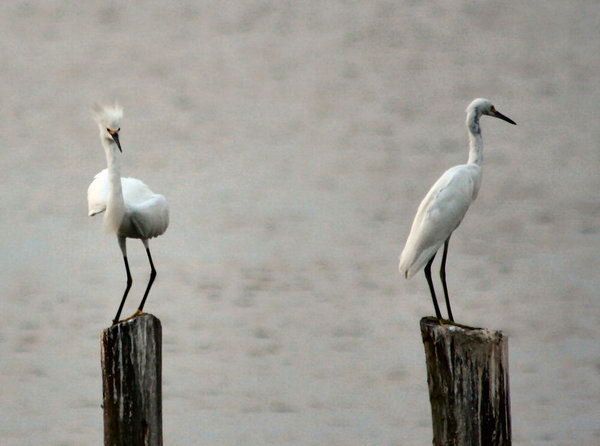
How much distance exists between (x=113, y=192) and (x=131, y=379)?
42.1 inches

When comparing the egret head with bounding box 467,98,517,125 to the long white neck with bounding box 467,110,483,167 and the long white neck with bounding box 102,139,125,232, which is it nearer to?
the long white neck with bounding box 467,110,483,167

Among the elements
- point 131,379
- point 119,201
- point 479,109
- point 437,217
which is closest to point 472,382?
point 437,217

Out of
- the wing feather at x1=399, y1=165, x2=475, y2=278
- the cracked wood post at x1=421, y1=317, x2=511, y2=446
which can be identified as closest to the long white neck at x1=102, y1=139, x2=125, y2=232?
the wing feather at x1=399, y1=165, x2=475, y2=278

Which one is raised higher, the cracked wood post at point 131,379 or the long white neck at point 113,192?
the long white neck at point 113,192

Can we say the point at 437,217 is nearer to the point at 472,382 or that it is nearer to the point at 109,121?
the point at 472,382

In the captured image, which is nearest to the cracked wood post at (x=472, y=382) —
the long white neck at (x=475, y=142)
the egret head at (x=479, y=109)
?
the long white neck at (x=475, y=142)

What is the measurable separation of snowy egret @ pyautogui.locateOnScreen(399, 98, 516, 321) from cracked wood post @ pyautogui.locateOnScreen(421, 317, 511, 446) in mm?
764

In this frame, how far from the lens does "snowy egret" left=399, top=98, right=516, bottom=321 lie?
423 cm

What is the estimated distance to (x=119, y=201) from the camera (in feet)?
15.1

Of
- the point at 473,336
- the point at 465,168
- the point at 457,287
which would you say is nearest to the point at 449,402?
the point at 473,336

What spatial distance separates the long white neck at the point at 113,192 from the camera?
456cm

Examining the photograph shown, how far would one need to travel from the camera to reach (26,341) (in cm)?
725

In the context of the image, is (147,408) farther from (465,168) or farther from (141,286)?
(141,286)

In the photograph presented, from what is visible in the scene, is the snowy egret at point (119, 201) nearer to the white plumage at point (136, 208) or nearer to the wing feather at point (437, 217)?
the white plumage at point (136, 208)
